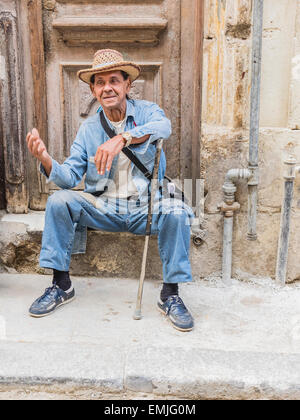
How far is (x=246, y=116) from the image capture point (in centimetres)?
360

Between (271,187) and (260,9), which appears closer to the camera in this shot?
(260,9)

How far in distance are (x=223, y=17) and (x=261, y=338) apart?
83.5 inches

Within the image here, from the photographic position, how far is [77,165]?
3490 mm

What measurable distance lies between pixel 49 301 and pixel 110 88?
1.47 metres

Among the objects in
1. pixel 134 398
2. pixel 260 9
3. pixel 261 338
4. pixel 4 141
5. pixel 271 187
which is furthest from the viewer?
pixel 4 141

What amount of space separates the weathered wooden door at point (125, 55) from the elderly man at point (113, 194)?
43 cm

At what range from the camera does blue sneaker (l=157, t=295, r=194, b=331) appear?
3193 mm

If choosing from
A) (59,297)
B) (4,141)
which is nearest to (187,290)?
(59,297)

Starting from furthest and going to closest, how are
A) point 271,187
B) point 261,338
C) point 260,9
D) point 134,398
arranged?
point 271,187 → point 260,9 → point 261,338 → point 134,398

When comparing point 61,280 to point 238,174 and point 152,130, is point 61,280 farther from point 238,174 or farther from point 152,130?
point 238,174

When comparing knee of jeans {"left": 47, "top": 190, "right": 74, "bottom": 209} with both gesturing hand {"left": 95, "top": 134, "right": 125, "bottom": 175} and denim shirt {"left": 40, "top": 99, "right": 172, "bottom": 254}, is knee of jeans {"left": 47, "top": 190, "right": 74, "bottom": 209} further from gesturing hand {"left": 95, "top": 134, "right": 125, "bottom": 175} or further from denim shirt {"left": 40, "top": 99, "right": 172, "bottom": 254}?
gesturing hand {"left": 95, "top": 134, "right": 125, "bottom": 175}

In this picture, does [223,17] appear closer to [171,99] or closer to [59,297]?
[171,99]

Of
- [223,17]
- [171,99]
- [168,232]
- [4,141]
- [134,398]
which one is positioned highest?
[223,17]

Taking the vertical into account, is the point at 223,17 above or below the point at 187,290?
above
